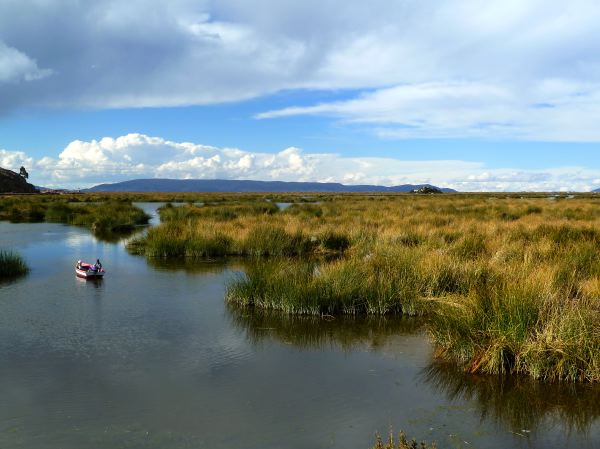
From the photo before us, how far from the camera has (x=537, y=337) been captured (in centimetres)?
674

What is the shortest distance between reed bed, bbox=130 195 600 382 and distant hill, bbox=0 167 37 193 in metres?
99.1

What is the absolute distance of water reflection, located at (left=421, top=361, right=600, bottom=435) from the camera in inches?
229

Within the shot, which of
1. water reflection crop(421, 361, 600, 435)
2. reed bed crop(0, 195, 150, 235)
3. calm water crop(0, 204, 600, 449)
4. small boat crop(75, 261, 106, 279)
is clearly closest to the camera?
calm water crop(0, 204, 600, 449)

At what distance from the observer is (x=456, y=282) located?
35.1 feet

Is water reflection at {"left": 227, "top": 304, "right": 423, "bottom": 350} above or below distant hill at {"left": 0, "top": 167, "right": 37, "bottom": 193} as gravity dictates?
below

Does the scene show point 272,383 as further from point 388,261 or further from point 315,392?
point 388,261

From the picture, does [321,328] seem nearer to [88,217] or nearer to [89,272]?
[89,272]

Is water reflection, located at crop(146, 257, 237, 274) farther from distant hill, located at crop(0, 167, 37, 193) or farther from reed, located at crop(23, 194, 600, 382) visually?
distant hill, located at crop(0, 167, 37, 193)

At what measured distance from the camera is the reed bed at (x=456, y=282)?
22.5 feet

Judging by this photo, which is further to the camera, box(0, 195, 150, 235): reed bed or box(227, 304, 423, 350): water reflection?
box(0, 195, 150, 235): reed bed

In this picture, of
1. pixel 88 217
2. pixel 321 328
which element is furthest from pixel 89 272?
pixel 88 217

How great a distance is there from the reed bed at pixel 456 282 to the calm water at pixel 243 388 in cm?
42

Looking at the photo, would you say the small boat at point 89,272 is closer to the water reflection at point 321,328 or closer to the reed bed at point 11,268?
the reed bed at point 11,268

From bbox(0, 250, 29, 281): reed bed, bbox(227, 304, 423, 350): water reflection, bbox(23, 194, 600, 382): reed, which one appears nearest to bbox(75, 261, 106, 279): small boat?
bbox(0, 250, 29, 281): reed bed
